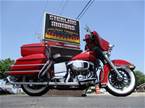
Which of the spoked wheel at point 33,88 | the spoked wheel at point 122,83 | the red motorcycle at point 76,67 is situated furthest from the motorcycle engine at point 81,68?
the spoked wheel at point 33,88

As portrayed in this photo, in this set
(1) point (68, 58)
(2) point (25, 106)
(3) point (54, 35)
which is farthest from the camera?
(2) point (25, 106)

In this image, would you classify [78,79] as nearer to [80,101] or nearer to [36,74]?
[36,74]

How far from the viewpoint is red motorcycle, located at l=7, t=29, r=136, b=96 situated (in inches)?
205

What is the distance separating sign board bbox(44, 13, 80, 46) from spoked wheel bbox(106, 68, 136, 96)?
816 millimetres

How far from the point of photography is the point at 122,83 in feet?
17.6

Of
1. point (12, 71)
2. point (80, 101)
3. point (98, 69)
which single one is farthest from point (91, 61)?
point (80, 101)

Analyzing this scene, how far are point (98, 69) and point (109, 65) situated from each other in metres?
0.16

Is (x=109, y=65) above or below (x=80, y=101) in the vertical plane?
above

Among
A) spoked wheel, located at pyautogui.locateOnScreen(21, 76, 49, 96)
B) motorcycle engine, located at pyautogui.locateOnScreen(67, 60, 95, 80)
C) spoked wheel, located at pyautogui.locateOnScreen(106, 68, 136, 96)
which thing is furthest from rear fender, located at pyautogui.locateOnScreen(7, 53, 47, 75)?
spoked wheel, located at pyautogui.locateOnScreen(106, 68, 136, 96)

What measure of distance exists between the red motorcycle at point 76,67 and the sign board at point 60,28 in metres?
0.24

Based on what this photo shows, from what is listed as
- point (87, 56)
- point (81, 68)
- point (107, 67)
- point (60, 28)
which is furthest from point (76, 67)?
point (60, 28)

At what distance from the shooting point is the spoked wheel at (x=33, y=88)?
18.1 ft

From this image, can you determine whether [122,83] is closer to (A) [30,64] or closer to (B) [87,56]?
(B) [87,56]

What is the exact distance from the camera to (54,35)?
4781 millimetres
